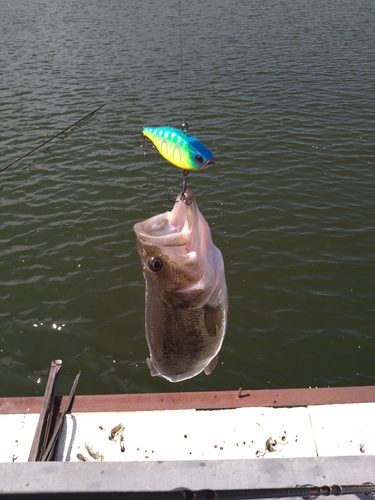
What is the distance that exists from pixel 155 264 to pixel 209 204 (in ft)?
25.6

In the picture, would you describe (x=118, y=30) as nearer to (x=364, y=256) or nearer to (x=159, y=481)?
(x=364, y=256)

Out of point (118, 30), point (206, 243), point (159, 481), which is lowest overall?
point (118, 30)

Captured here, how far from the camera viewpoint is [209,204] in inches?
411

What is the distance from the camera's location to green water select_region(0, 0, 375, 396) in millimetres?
7156

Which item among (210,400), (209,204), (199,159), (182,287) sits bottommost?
(209,204)

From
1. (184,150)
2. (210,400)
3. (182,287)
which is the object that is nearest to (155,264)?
(182,287)

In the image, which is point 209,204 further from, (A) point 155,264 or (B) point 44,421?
(A) point 155,264

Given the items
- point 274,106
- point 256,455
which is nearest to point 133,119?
point 274,106

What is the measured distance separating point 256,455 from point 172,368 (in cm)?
193

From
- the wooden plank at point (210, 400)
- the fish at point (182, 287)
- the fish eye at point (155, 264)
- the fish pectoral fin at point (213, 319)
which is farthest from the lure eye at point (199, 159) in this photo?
the wooden plank at point (210, 400)

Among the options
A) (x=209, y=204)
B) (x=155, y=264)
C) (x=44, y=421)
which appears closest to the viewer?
(x=155, y=264)

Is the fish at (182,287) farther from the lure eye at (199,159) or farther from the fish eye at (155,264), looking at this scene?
the lure eye at (199,159)

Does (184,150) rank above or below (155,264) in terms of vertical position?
above

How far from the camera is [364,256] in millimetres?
8758
